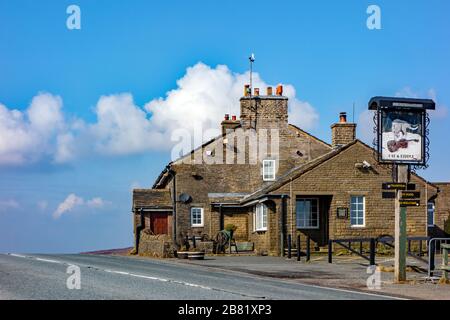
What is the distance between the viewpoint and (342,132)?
4131 cm

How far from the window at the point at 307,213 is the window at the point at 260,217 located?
1887mm

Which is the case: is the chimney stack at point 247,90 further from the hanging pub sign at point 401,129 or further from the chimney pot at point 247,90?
the hanging pub sign at point 401,129

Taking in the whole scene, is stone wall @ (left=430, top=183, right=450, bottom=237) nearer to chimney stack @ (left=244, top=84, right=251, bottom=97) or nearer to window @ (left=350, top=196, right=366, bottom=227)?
window @ (left=350, top=196, right=366, bottom=227)

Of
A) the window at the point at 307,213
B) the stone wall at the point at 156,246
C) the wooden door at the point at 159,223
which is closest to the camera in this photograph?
the stone wall at the point at 156,246

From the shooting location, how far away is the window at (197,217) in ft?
151

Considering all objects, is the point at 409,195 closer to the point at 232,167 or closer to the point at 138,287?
the point at 138,287

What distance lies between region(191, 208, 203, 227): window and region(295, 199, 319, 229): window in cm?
911

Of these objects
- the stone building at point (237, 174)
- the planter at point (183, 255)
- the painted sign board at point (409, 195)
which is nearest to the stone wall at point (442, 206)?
the stone building at point (237, 174)

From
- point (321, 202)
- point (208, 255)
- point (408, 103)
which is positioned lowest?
point (208, 255)

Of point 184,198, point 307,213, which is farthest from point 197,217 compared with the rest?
point 307,213
